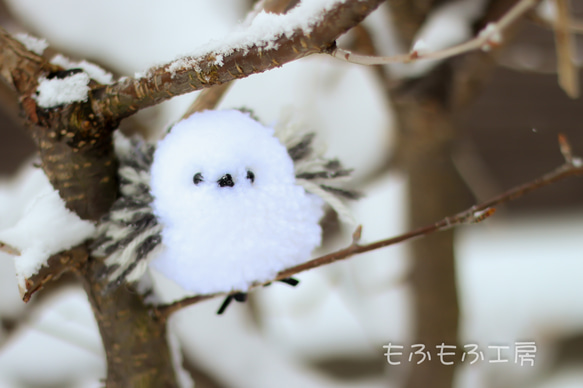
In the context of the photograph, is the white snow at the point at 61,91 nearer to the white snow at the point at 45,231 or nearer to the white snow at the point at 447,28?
the white snow at the point at 45,231

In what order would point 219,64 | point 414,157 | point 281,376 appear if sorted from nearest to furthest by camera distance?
point 219,64 < point 414,157 < point 281,376

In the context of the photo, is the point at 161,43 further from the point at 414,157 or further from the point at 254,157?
the point at 254,157

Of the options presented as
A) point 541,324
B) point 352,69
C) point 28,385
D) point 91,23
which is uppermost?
point 352,69

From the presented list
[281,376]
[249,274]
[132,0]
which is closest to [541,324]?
[281,376]

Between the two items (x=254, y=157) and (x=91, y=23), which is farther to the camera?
(x=91, y=23)

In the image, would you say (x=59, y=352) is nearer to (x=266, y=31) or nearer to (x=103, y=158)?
(x=103, y=158)

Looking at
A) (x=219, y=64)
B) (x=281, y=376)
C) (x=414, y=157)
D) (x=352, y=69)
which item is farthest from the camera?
(x=352, y=69)

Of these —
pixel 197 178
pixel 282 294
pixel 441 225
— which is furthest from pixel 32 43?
pixel 282 294

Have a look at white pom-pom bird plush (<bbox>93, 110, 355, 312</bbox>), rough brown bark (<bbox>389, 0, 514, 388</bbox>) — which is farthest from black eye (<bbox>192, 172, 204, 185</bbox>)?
rough brown bark (<bbox>389, 0, 514, 388</bbox>)
